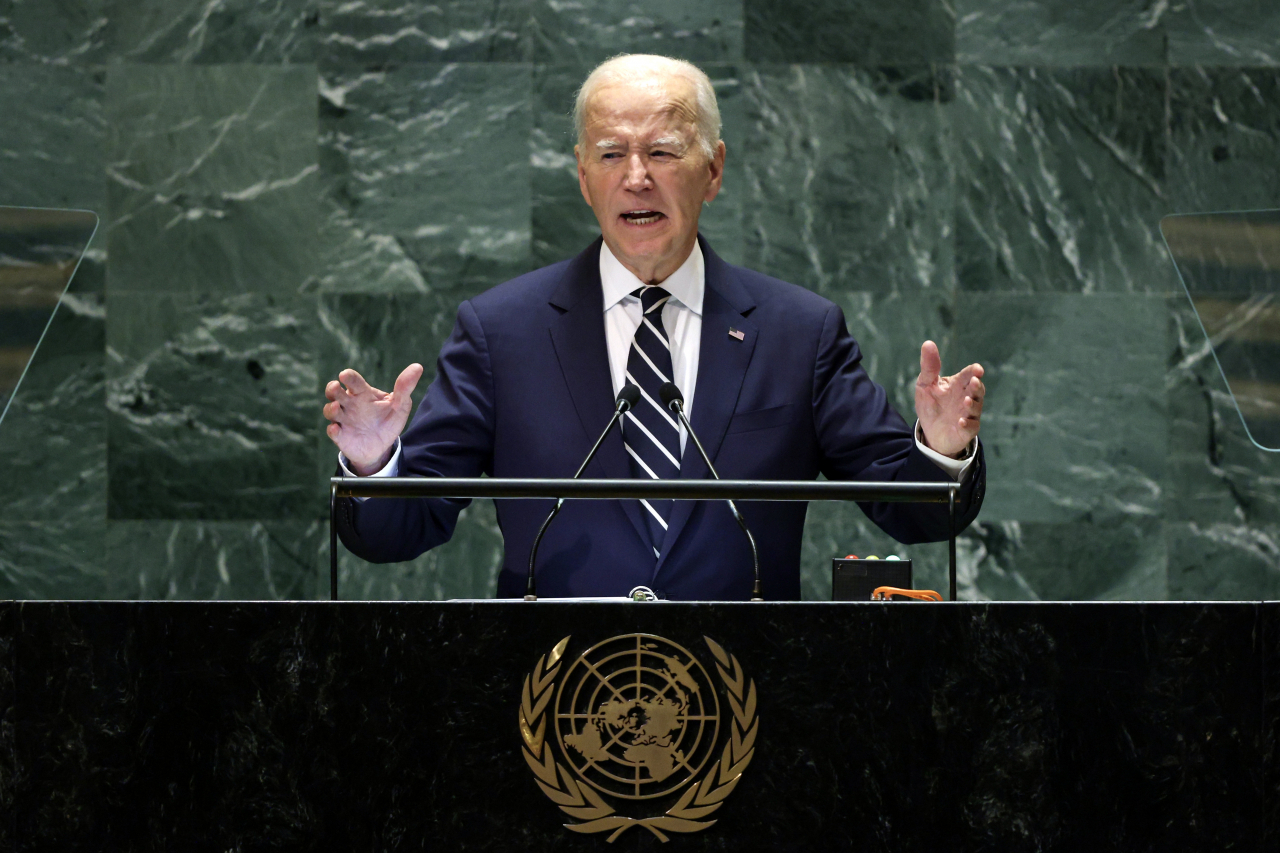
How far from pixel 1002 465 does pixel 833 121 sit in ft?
4.38

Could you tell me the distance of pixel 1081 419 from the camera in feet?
14.6

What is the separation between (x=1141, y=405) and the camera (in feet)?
14.6

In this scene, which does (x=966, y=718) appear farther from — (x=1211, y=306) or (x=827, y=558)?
(x=1211, y=306)

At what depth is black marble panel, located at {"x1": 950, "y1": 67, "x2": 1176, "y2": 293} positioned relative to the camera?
4477 millimetres

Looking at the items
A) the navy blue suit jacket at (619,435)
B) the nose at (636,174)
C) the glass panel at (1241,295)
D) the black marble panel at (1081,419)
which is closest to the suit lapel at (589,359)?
the navy blue suit jacket at (619,435)

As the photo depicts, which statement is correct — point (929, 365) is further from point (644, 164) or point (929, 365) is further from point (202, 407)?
point (202, 407)

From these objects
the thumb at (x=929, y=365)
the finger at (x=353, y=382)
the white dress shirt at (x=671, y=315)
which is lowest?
the finger at (x=353, y=382)

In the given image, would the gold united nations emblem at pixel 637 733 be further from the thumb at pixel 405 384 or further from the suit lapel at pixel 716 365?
the suit lapel at pixel 716 365

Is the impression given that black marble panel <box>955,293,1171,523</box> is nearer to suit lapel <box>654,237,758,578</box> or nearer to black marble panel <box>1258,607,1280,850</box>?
suit lapel <box>654,237,758,578</box>

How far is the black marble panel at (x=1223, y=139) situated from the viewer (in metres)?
4.48

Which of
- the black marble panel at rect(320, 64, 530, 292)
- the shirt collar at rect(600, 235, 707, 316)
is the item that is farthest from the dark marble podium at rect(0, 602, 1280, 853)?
the black marble panel at rect(320, 64, 530, 292)

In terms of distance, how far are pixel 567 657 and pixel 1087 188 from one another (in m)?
3.50

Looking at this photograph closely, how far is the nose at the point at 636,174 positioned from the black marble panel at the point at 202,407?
218 centimetres

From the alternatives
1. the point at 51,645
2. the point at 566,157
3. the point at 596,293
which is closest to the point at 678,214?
the point at 596,293
